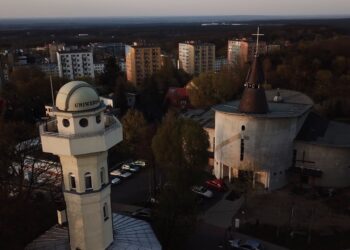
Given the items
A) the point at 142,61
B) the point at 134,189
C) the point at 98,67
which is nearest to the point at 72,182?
the point at 134,189

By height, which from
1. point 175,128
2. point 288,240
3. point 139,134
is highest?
point 175,128

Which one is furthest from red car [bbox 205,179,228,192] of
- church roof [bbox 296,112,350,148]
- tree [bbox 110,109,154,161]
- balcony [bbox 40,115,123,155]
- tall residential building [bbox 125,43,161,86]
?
tall residential building [bbox 125,43,161,86]

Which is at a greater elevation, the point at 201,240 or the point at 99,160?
the point at 99,160

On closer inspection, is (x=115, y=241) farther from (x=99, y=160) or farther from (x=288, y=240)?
(x=288, y=240)

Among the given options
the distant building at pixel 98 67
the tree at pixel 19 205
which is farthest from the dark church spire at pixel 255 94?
the distant building at pixel 98 67

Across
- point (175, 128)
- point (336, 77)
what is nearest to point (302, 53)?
point (336, 77)

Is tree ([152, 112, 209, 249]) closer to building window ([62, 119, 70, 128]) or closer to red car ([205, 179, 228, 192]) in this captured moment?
red car ([205, 179, 228, 192])
